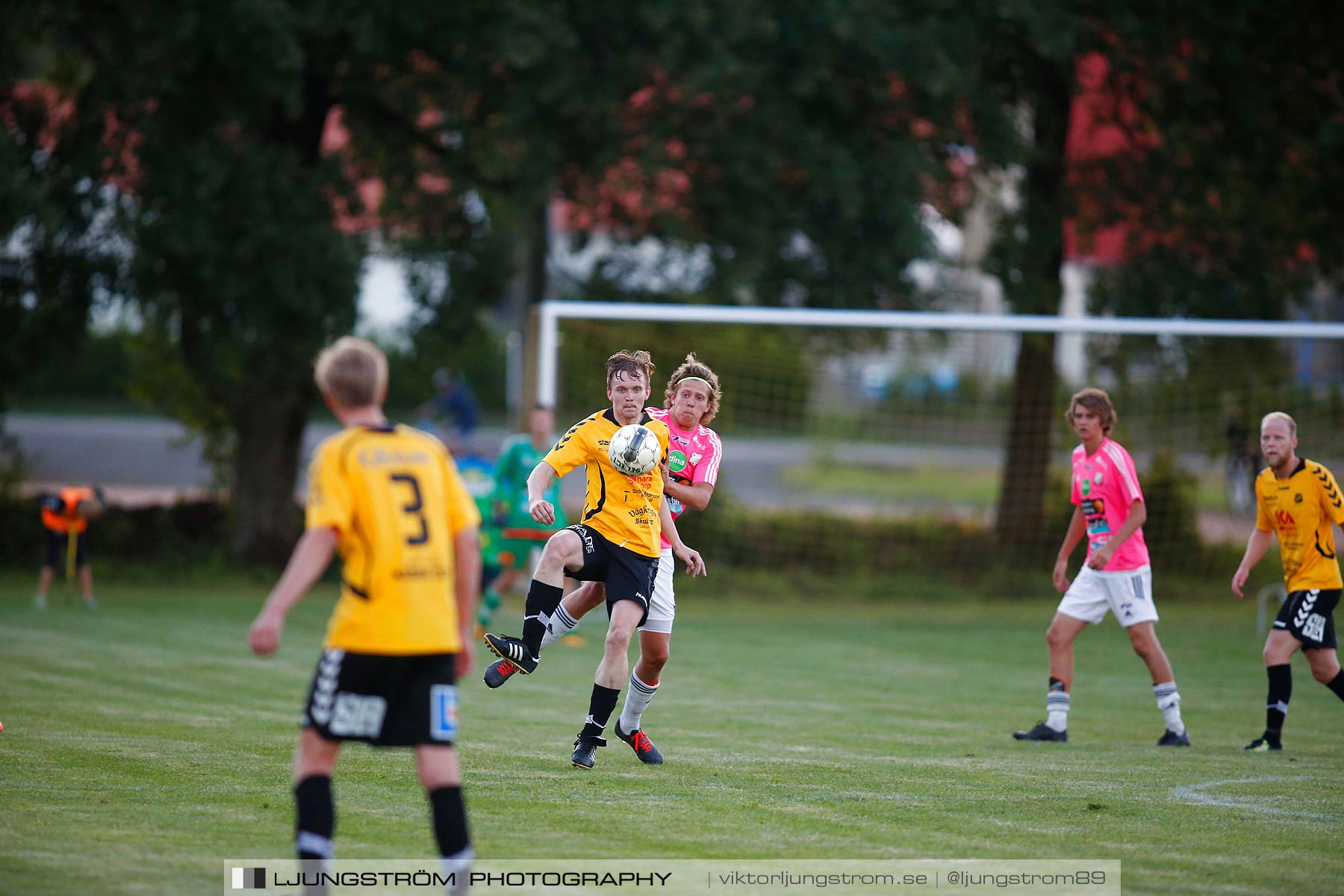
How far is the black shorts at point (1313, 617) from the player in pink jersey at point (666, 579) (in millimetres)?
3788

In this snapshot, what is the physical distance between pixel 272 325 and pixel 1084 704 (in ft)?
→ 33.3

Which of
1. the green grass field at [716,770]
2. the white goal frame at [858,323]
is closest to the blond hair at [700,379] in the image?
the green grass field at [716,770]

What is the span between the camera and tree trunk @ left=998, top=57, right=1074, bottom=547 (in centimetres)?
1811

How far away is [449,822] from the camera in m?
4.44

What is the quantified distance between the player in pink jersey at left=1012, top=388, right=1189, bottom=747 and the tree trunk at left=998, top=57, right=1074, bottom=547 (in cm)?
972

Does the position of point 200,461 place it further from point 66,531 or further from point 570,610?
point 570,610

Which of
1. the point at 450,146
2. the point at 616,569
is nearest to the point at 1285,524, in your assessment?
the point at 616,569

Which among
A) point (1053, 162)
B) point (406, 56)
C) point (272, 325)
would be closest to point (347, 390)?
point (272, 325)

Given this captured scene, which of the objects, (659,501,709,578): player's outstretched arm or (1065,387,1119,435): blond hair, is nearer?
(659,501,709,578): player's outstretched arm

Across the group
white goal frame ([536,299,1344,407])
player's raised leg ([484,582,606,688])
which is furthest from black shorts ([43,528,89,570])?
player's raised leg ([484,582,606,688])

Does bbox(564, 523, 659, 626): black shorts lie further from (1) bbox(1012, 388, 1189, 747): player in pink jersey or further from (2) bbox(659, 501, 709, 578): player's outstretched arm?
(1) bbox(1012, 388, 1189, 747): player in pink jersey

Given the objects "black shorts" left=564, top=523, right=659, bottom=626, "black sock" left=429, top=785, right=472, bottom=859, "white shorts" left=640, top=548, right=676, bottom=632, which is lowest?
"black sock" left=429, top=785, right=472, bottom=859

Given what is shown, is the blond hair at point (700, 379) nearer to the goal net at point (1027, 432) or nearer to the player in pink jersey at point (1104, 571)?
the player in pink jersey at point (1104, 571)

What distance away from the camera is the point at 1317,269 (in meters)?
18.0
